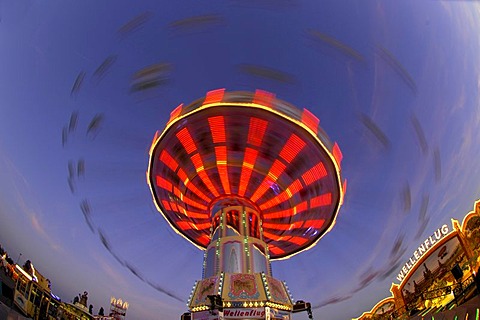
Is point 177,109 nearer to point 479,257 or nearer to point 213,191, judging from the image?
point 213,191

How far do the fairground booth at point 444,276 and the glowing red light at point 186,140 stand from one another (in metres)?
12.5

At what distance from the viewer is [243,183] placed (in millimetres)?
18484

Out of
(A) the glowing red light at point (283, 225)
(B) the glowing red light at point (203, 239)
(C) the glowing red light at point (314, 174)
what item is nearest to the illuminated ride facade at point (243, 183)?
(C) the glowing red light at point (314, 174)

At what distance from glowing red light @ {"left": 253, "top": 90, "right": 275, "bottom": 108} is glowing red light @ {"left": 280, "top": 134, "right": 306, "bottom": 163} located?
1918 mm

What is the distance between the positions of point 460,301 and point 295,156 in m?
9.55

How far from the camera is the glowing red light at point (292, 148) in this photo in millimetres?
16625

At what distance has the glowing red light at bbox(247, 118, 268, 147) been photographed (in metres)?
16.4

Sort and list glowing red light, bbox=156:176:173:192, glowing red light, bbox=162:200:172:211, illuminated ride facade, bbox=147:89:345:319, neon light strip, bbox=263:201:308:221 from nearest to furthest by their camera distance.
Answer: illuminated ride facade, bbox=147:89:345:319
glowing red light, bbox=156:176:173:192
neon light strip, bbox=263:201:308:221
glowing red light, bbox=162:200:172:211

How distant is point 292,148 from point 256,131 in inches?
75.8

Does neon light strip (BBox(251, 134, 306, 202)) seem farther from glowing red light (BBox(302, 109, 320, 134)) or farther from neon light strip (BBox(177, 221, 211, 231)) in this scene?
neon light strip (BBox(177, 221, 211, 231))

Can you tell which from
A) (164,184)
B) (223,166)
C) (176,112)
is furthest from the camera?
(164,184)

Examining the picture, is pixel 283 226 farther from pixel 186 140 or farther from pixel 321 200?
pixel 186 140

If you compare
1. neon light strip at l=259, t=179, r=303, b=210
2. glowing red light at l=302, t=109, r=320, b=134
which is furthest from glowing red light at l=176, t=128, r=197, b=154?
glowing red light at l=302, t=109, r=320, b=134

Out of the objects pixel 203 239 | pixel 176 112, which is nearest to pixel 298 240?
pixel 203 239
